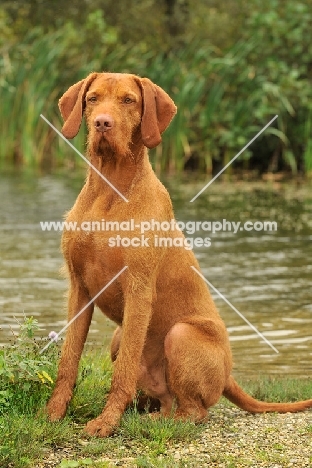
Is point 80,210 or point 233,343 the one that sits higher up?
point 80,210

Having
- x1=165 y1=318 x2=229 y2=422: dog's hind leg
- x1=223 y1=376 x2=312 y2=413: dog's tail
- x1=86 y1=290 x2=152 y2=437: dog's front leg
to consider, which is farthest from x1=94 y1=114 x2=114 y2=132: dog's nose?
x1=223 y1=376 x2=312 y2=413: dog's tail

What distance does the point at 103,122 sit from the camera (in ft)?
17.3

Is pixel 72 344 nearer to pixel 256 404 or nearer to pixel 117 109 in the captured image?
pixel 256 404

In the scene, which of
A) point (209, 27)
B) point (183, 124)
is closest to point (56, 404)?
point (183, 124)

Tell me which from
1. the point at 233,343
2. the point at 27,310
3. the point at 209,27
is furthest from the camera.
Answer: the point at 209,27

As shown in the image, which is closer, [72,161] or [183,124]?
[183,124]

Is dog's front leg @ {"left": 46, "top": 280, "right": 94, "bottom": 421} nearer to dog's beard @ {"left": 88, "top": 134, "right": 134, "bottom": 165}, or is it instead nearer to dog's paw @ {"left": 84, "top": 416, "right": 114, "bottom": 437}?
dog's paw @ {"left": 84, "top": 416, "right": 114, "bottom": 437}

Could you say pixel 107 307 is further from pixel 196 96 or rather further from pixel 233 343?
pixel 196 96

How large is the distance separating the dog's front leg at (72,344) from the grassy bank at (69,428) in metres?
0.10

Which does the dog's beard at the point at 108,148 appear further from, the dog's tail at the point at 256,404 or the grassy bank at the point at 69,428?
the dog's tail at the point at 256,404

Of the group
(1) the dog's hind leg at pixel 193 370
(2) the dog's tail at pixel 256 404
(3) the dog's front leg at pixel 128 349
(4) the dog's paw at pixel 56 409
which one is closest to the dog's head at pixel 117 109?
(3) the dog's front leg at pixel 128 349

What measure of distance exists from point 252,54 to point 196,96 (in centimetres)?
395

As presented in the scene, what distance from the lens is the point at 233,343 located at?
878 cm

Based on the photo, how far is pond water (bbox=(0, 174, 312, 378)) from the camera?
28.9ft
